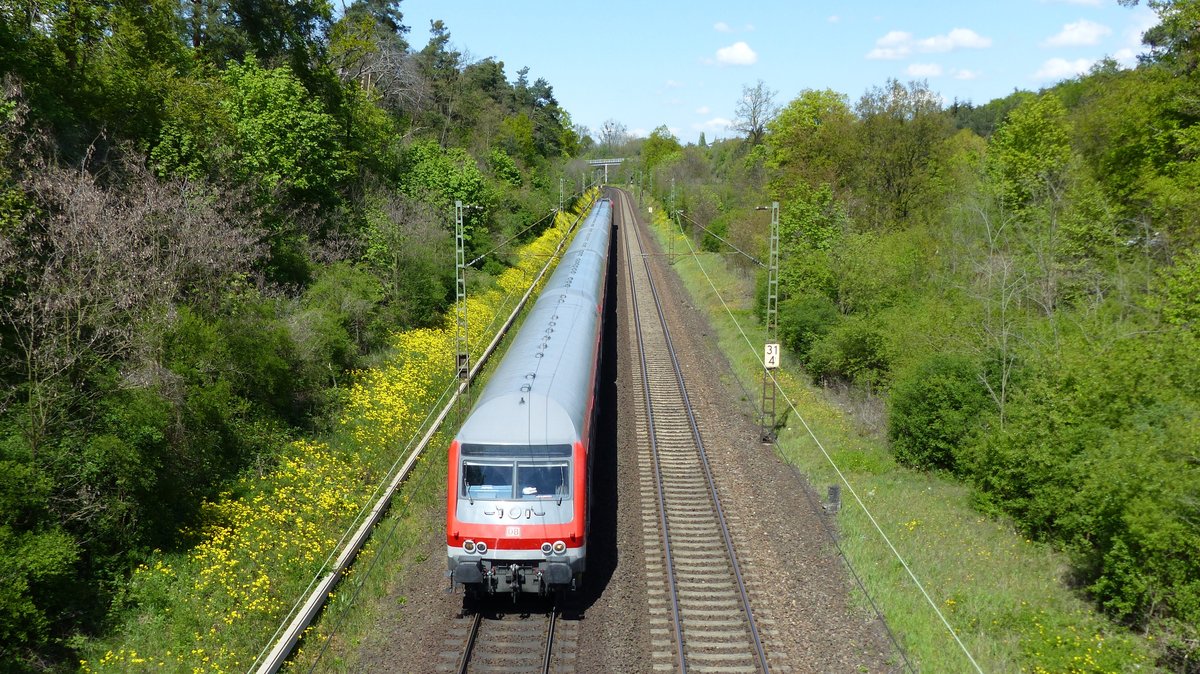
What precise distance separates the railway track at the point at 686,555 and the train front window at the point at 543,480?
2796 mm

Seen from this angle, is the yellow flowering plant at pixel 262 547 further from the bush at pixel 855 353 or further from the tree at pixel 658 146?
the tree at pixel 658 146

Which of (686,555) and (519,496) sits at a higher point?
(519,496)

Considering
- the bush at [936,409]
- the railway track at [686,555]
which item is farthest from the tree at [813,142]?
the railway track at [686,555]

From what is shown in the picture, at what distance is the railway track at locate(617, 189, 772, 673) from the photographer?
11.1m

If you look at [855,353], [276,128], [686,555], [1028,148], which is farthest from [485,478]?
[1028,148]

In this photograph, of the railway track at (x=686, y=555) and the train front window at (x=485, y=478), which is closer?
the railway track at (x=686, y=555)

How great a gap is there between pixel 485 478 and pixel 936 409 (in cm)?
1298

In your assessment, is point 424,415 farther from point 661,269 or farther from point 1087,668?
point 661,269

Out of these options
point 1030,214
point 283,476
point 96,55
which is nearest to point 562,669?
point 283,476

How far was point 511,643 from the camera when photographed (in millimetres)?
11172

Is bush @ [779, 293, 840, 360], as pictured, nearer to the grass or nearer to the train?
the grass

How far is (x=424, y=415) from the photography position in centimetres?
2130

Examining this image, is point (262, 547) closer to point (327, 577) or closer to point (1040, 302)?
point (327, 577)

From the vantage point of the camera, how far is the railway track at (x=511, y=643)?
34.8 feet
